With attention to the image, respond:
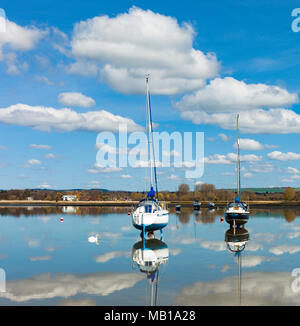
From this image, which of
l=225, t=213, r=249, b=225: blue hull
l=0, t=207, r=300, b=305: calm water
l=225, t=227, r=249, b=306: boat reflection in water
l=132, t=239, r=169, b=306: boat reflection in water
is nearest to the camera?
l=0, t=207, r=300, b=305: calm water

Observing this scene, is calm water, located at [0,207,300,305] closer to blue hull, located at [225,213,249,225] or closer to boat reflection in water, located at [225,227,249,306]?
boat reflection in water, located at [225,227,249,306]

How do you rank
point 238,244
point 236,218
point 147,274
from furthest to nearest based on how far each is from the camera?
point 236,218 → point 238,244 → point 147,274

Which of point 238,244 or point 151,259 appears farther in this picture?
point 238,244

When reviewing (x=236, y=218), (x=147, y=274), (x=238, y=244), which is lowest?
(x=238, y=244)

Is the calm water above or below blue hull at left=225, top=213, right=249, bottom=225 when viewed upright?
below

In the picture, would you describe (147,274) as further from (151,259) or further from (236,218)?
(236,218)

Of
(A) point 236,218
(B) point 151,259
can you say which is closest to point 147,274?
(B) point 151,259

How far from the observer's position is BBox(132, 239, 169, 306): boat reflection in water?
59.0ft

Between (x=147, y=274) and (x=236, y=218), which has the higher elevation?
(x=236, y=218)

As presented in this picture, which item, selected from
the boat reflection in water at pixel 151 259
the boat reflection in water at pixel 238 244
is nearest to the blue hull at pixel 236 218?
the boat reflection in water at pixel 238 244

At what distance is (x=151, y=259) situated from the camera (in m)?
25.0

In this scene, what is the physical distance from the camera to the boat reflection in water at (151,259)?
18.0 m

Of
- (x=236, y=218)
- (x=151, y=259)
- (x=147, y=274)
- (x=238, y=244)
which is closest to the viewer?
(x=147, y=274)

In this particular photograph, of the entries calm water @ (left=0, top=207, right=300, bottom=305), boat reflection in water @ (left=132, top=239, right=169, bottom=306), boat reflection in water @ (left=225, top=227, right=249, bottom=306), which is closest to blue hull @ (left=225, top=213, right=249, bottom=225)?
boat reflection in water @ (left=225, top=227, right=249, bottom=306)
